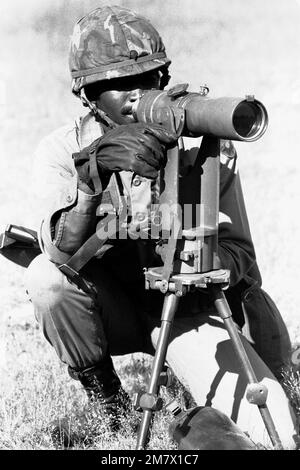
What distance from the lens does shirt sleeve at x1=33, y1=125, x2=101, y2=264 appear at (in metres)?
3.65

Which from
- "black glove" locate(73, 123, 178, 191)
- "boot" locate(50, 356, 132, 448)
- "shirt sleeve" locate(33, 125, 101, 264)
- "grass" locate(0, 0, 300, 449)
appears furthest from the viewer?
"grass" locate(0, 0, 300, 449)

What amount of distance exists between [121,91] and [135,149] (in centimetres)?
83

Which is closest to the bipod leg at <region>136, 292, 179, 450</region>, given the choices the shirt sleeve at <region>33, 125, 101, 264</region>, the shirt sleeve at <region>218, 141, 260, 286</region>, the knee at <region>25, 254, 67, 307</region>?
the shirt sleeve at <region>33, 125, 101, 264</region>

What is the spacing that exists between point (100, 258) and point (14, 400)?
1010mm

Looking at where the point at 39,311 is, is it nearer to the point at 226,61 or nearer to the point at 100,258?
the point at 100,258

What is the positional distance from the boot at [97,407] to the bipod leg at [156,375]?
821 mm

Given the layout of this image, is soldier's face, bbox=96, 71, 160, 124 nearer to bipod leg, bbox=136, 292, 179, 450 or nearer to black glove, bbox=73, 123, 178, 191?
black glove, bbox=73, 123, 178, 191

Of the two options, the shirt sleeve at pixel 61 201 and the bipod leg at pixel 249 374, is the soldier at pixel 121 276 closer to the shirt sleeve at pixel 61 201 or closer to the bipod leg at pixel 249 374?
the shirt sleeve at pixel 61 201

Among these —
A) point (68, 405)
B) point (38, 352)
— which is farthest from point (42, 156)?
point (38, 352)

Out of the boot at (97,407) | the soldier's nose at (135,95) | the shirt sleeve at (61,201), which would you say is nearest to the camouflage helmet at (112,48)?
the soldier's nose at (135,95)

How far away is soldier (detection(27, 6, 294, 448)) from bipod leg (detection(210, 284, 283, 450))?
0.26m

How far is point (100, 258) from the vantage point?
4.23m

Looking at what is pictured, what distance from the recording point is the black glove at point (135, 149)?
3365mm

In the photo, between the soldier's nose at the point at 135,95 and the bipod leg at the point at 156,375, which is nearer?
the bipod leg at the point at 156,375
